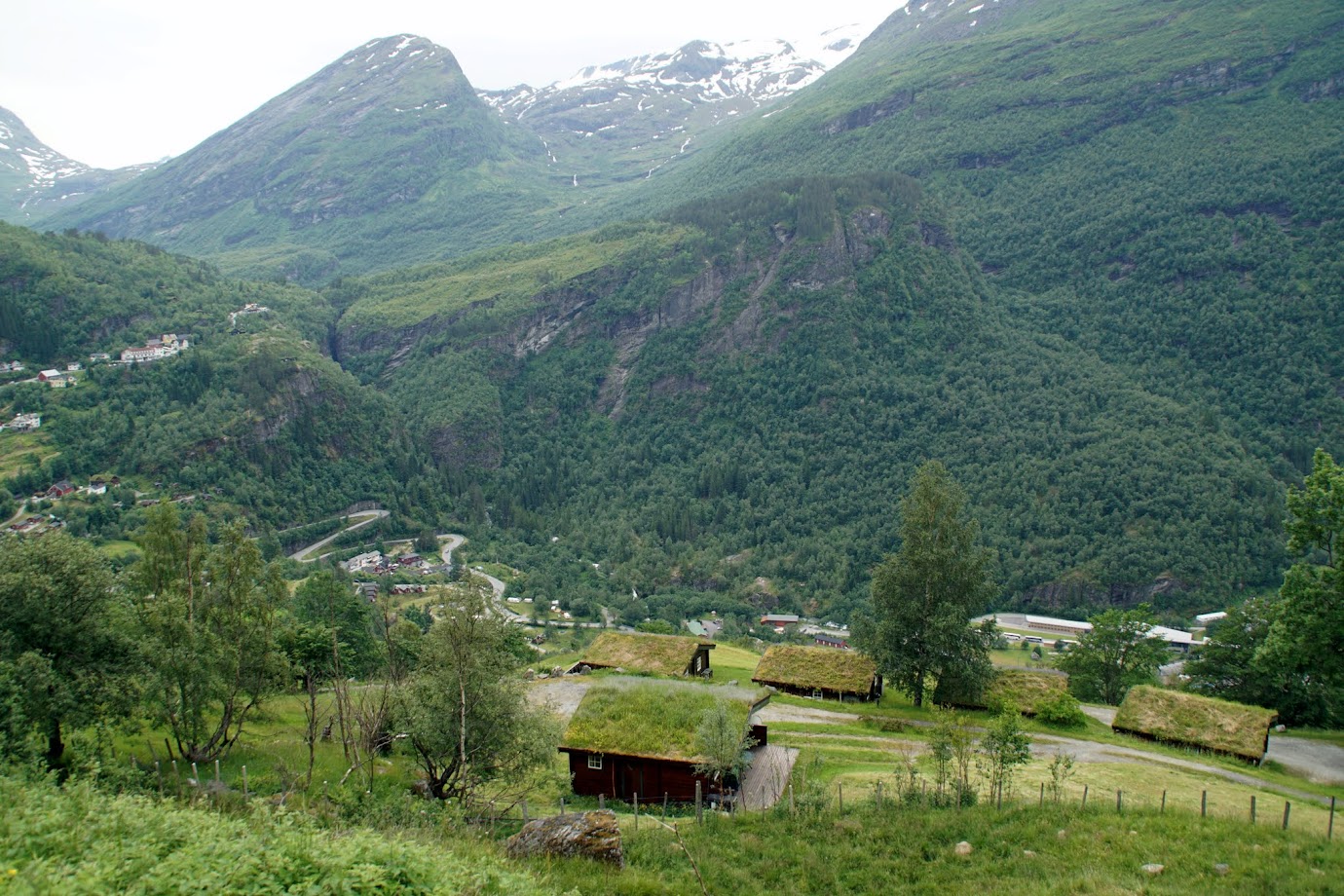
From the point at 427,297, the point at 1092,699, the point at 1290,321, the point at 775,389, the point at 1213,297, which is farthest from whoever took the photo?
the point at 427,297

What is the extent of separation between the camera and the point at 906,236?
16462 cm

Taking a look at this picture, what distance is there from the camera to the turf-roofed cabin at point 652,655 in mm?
43000

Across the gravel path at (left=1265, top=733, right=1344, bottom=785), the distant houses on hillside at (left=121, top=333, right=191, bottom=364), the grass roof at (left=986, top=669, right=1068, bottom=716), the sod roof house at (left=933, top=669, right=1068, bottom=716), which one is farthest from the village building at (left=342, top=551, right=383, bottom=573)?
the gravel path at (left=1265, top=733, right=1344, bottom=785)

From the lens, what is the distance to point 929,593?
1560 inches

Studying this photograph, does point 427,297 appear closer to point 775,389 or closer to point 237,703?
point 775,389

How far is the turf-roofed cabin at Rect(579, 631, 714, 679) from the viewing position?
43.0 meters

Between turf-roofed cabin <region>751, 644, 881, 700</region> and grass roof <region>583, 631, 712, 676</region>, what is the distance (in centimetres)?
428

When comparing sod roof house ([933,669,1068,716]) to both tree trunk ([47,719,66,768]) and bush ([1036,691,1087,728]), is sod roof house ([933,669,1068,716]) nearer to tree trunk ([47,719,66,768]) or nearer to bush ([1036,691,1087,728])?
bush ([1036,691,1087,728])

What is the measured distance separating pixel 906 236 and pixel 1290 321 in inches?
2655

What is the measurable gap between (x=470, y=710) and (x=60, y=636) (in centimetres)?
1217

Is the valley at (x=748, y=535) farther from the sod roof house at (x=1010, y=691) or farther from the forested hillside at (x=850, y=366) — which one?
the forested hillside at (x=850, y=366)

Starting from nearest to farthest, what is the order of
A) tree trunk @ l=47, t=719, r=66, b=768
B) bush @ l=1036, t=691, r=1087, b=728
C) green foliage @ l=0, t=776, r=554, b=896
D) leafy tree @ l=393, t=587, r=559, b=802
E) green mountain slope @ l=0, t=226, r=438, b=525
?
green foliage @ l=0, t=776, r=554, b=896 → tree trunk @ l=47, t=719, r=66, b=768 → leafy tree @ l=393, t=587, r=559, b=802 → bush @ l=1036, t=691, r=1087, b=728 → green mountain slope @ l=0, t=226, r=438, b=525

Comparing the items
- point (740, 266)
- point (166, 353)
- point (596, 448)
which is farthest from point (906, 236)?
point (166, 353)

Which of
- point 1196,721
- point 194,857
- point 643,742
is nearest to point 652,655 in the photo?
point 643,742
